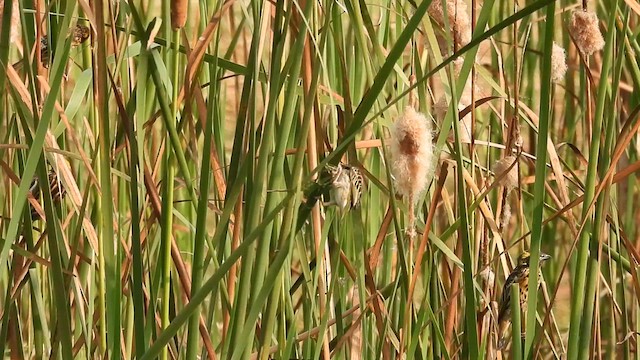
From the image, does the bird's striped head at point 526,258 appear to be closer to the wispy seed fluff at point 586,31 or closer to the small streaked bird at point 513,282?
the small streaked bird at point 513,282

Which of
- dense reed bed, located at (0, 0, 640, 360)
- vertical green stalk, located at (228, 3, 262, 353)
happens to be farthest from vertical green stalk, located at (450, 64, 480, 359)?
vertical green stalk, located at (228, 3, 262, 353)

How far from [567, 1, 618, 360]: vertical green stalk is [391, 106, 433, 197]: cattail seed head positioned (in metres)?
0.13

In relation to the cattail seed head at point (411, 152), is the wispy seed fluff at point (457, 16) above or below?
above

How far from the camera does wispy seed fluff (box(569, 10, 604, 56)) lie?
764 mm

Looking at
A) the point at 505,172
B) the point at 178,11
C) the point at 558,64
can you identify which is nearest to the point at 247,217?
the point at 178,11

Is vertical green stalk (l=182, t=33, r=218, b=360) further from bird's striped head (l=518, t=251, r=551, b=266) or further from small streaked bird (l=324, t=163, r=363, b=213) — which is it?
bird's striped head (l=518, t=251, r=551, b=266)

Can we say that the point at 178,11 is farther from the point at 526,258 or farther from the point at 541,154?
the point at 526,258

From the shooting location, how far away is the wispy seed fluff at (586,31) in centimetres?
76

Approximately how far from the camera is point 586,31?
766mm

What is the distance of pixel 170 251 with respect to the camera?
2.21 feet

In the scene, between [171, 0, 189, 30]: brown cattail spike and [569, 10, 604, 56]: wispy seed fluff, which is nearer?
[171, 0, 189, 30]: brown cattail spike

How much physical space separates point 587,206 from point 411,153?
153 mm

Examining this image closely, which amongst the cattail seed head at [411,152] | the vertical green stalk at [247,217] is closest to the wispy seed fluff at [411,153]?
the cattail seed head at [411,152]

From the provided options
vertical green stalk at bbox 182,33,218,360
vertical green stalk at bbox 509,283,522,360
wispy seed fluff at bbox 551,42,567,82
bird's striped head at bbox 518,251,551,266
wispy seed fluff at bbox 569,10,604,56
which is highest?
wispy seed fluff at bbox 569,10,604,56
